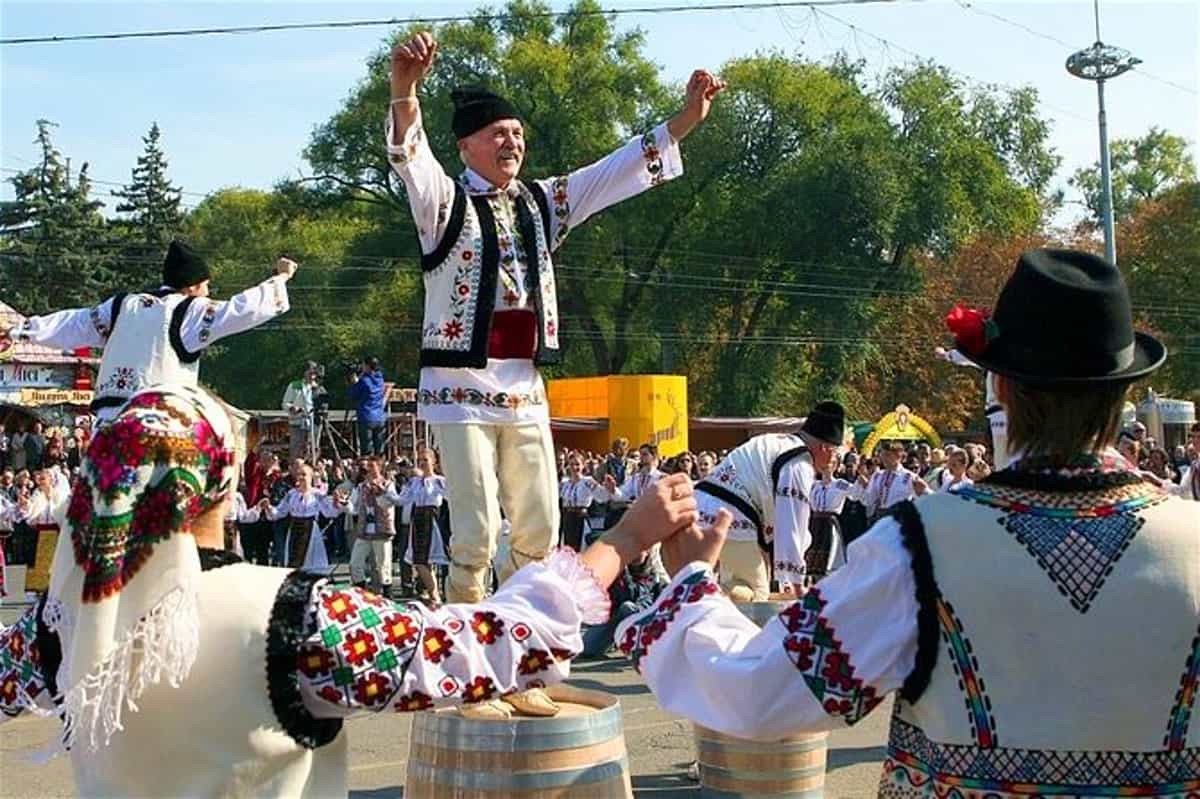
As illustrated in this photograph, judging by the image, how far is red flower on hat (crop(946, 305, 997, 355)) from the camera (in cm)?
229

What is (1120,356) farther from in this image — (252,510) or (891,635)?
(252,510)

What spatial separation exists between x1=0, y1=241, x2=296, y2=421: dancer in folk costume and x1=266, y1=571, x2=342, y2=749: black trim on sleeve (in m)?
4.94

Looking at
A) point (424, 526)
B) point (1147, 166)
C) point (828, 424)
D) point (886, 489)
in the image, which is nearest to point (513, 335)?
point (828, 424)

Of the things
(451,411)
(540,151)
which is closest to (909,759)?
(451,411)

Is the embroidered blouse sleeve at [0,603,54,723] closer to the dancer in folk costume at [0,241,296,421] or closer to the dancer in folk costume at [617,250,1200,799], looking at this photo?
the dancer in folk costume at [617,250,1200,799]

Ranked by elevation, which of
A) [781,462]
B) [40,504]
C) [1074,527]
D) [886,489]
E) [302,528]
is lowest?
[302,528]

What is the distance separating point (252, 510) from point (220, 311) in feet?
36.7

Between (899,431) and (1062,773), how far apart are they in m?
27.2

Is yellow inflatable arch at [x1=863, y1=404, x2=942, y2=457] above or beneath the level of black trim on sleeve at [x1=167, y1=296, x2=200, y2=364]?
beneath

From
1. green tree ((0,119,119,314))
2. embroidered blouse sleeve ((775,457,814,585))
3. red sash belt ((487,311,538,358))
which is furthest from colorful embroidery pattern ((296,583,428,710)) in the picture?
green tree ((0,119,119,314))

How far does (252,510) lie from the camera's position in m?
18.1

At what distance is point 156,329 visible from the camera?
7461 mm

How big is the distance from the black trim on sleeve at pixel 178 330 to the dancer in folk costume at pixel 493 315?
2804 millimetres

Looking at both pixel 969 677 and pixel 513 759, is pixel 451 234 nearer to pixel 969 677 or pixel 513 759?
pixel 513 759
